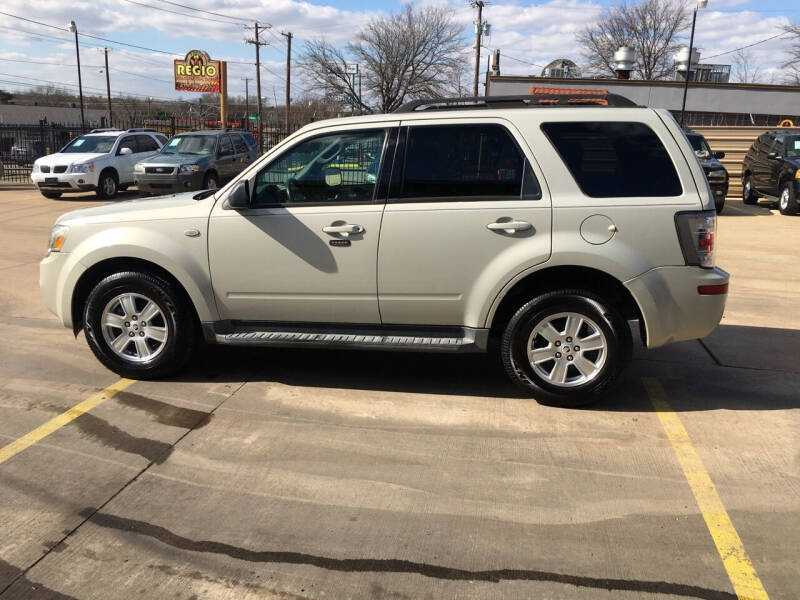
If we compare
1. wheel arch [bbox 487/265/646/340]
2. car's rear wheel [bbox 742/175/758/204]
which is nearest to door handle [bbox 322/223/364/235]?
wheel arch [bbox 487/265/646/340]

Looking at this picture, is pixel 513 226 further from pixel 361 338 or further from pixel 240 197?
pixel 240 197

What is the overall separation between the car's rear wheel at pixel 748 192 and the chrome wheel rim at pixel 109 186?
1731 cm

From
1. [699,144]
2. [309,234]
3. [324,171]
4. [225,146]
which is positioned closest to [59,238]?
[309,234]

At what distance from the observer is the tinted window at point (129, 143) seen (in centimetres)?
1913

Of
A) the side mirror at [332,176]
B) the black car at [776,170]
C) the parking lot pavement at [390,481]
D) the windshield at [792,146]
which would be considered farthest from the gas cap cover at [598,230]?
the windshield at [792,146]

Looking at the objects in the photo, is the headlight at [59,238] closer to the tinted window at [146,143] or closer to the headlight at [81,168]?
the headlight at [81,168]

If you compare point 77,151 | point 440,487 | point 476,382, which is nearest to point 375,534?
point 440,487

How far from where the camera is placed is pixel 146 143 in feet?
66.7

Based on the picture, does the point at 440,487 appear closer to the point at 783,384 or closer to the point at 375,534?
the point at 375,534

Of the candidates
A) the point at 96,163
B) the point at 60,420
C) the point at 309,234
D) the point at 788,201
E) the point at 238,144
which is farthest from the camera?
the point at 238,144

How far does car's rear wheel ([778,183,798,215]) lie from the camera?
1609 centimetres

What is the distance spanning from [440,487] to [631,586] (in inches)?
43.3

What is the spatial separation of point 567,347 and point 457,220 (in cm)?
110

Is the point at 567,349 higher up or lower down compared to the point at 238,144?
lower down
